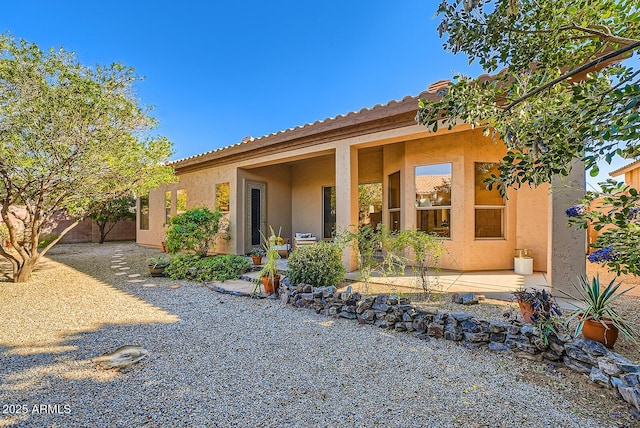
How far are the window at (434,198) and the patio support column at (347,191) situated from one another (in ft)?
5.68

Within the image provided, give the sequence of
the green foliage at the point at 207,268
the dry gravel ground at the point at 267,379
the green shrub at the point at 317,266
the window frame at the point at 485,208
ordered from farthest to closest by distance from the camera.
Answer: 1. the green foliage at the point at 207,268
2. the window frame at the point at 485,208
3. the green shrub at the point at 317,266
4. the dry gravel ground at the point at 267,379

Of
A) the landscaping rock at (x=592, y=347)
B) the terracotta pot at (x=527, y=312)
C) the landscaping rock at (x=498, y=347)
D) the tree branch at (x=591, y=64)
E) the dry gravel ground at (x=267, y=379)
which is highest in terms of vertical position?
the tree branch at (x=591, y=64)

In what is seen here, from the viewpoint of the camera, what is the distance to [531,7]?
2463 mm

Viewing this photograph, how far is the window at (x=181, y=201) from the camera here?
11823mm

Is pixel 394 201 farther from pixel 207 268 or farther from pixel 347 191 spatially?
pixel 207 268

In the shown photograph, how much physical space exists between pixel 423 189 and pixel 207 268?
5957 mm

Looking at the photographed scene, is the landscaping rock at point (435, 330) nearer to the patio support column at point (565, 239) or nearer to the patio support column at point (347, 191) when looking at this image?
the patio support column at point (565, 239)

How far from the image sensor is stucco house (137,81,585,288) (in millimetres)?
5715

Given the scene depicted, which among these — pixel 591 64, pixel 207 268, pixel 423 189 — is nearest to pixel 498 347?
pixel 591 64

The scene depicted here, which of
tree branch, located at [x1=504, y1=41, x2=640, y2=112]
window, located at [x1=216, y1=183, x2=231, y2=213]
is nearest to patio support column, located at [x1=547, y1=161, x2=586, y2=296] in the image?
tree branch, located at [x1=504, y1=41, x2=640, y2=112]

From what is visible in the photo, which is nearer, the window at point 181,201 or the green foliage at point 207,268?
the green foliage at point 207,268

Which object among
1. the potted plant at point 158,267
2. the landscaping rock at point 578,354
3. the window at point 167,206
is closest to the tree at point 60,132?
the potted plant at point 158,267

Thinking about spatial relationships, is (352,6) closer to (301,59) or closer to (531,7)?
(301,59)

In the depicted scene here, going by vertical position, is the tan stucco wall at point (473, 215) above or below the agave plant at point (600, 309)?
above
